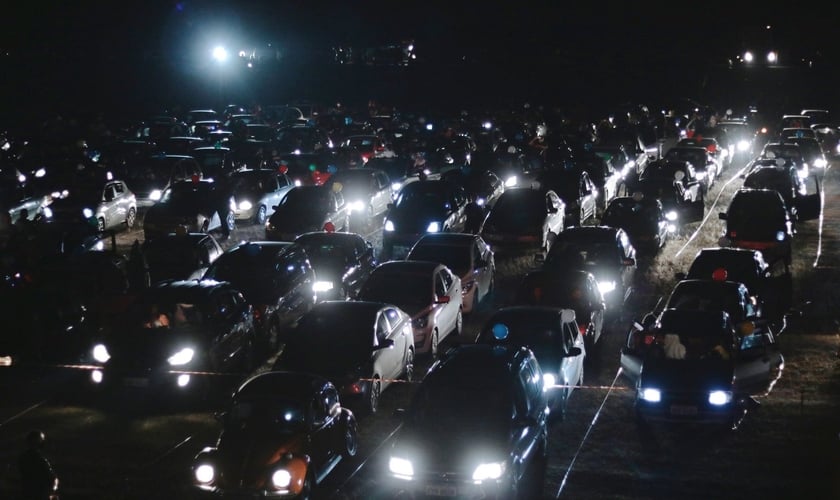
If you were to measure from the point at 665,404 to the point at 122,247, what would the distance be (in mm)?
17616

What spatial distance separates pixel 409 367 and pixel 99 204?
14782 millimetres

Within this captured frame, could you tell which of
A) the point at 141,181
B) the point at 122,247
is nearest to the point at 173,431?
the point at 122,247

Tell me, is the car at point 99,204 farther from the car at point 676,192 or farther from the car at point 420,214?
the car at point 676,192

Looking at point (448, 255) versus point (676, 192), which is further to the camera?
point (676, 192)

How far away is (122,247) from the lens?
27500 mm

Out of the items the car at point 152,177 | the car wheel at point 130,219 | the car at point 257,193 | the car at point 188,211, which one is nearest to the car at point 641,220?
the car at point 257,193

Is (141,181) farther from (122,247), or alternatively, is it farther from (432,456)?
(432,456)

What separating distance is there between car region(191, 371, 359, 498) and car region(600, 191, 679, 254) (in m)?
15.0

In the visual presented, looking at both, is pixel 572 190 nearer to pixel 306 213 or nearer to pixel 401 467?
pixel 306 213

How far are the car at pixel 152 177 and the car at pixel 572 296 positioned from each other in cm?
1647

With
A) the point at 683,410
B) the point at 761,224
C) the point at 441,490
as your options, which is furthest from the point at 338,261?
the point at 441,490

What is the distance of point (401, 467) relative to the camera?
11.2m

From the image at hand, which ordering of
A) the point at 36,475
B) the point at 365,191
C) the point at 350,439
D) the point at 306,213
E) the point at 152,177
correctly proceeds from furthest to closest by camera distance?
the point at 152,177
the point at 365,191
the point at 306,213
the point at 350,439
the point at 36,475

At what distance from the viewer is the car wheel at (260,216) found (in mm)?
30234
